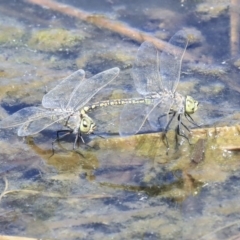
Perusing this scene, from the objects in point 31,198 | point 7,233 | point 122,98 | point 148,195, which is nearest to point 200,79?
point 122,98

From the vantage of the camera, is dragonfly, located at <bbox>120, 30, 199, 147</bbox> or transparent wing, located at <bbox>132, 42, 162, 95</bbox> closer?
dragonfly, located at <bbox>120, 30, 199, 147</bbox>

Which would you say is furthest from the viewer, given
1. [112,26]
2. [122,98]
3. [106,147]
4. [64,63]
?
[112,26]

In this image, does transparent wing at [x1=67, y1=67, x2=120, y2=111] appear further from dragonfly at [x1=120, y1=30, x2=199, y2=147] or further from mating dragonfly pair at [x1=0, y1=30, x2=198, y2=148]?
dragonfly at [x1=120, y1=30, x2=199, y2=147]

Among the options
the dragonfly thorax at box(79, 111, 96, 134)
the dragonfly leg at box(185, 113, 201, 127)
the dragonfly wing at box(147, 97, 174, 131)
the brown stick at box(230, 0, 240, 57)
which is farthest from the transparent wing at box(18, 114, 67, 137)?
the brown stick at box(230, 0, 240, 57)

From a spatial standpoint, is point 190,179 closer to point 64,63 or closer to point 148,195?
point 148,195

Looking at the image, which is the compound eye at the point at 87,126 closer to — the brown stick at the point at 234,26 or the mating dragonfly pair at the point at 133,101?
the mating dragonfly pair at the point at 133,101

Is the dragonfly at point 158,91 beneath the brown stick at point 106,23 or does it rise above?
beneath

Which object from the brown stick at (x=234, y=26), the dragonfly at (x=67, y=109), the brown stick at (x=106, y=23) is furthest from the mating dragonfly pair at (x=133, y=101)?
the brown stick at (x=234, y=26)

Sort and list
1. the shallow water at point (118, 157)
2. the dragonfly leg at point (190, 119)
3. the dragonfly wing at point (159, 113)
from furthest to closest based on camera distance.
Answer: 1. the dragonfly leg at point (190, 119)
2. the dragonfly wing at point (159, 113)
3. the shallow water at point (118, 157)
